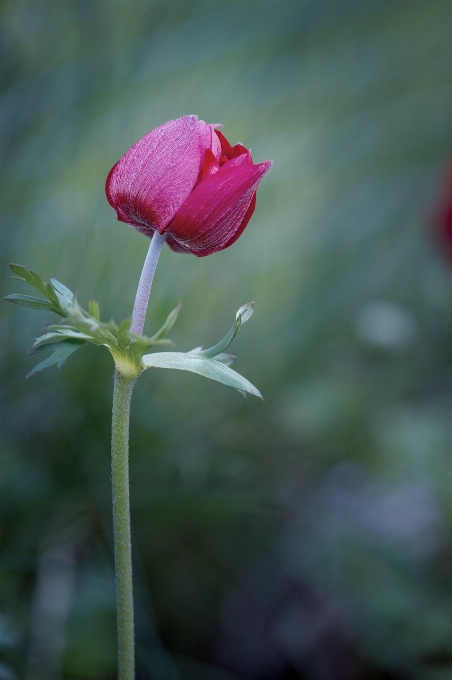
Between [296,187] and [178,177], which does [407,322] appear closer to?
[296,187]

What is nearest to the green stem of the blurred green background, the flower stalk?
the flower stalk

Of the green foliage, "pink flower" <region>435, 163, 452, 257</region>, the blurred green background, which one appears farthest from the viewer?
"pink flower" <region>435, 163, 452, 257</region>

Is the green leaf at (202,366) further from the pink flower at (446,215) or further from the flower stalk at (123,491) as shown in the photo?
the pink flower at (446,215)

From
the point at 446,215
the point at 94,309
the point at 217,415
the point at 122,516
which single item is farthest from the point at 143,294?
the point at 446,215

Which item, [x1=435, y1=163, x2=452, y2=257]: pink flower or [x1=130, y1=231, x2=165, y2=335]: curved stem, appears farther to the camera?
[x1=435, y1=163, x2=452, y2=257]: pink flower

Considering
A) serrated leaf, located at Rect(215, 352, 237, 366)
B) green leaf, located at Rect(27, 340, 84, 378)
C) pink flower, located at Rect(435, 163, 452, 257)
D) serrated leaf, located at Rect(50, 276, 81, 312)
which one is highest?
pink flower, located at Rect(435, 163, 452, 257)

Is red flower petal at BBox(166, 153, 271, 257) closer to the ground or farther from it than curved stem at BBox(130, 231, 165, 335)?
farther from it

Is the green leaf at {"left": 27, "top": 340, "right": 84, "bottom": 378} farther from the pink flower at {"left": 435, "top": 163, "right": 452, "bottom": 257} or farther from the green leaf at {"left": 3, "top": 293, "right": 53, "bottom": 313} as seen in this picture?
the pink flower at {"left": 435, "top": 163, "right": 452, "bottom": 257}

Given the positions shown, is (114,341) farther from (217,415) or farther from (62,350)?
(217,415)
